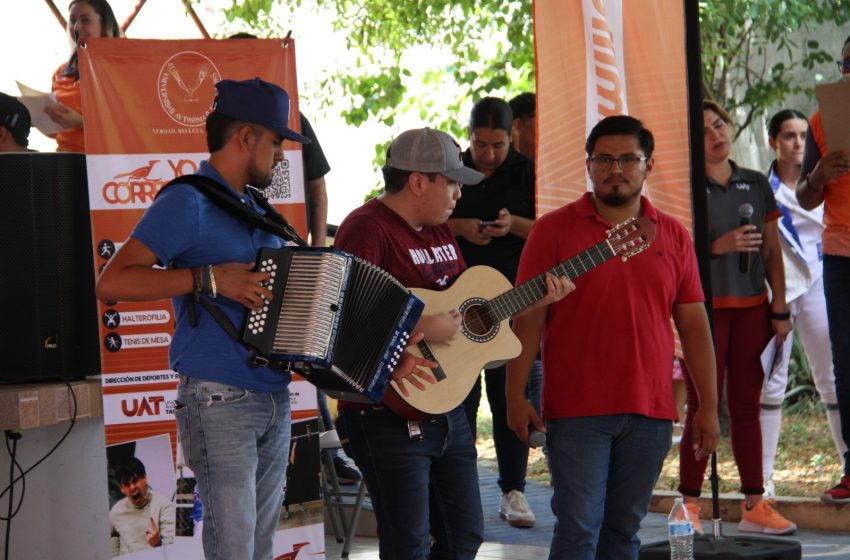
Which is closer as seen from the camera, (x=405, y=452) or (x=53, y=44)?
(x=405, y=452)

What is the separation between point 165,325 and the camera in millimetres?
5664

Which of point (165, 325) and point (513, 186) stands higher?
point (513, 186)

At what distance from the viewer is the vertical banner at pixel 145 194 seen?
18.1ft

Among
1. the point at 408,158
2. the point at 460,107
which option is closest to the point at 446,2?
the point at 460,107

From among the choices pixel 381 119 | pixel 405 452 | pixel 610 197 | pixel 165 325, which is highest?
pixel 381 119

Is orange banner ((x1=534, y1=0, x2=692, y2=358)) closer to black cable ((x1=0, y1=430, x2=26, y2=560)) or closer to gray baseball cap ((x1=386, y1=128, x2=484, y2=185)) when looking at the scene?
gray baseball cap ((x1=386, y1=128, x2=484, y2=185))

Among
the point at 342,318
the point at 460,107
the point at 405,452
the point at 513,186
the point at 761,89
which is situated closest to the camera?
the point at 342,318

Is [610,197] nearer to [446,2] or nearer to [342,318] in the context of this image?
[342,318]

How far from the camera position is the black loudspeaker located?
17.2 feet

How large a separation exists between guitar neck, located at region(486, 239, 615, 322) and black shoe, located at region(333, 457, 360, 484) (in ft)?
11.3

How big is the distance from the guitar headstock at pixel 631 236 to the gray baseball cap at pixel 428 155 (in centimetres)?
54

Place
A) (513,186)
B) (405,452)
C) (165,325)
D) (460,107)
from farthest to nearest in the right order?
(460,107) → (513,186) → (165,325) → (405,452)

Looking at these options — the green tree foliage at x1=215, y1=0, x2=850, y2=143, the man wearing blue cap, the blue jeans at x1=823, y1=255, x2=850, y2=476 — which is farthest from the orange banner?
the green tree foliage at x1=215, y1=0, x2=850, y2=143

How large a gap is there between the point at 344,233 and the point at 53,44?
22.0 feet
